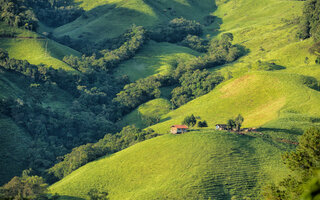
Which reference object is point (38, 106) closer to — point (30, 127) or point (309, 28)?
point (30, 127)

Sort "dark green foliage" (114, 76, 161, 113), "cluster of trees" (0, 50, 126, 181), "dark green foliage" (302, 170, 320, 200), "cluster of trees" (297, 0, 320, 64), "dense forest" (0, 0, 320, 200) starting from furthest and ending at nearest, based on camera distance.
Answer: "cluster of trees" (297, 0, 320, 64) < "dark green foliage" (114, 76, 161, 113) < "cluster of trees" (0, 50, 126, 181) < "dense forest" (0, 0, 320, 200) < "dark green foliage" (302, 170, 320, 200)

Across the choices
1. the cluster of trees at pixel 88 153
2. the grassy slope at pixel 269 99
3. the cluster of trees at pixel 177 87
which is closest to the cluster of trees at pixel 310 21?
the grassy slope at pixel 269 99

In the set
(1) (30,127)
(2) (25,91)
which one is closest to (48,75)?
(2) (25,91)

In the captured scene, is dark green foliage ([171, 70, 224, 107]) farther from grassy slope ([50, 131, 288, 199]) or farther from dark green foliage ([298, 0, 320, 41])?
grassy slope ([50, 131, 288, 199])

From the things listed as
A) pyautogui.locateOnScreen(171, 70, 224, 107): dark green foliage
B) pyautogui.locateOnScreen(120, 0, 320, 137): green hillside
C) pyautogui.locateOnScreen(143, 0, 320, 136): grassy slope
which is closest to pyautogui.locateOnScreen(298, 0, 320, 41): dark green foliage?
pyautogui.locateOnScreen(120, 0, 320, 137): green hillside

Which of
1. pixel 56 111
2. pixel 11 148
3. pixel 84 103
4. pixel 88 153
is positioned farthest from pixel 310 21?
pixel 11 148

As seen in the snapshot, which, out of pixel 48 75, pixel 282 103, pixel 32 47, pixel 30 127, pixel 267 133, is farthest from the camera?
pixel 32 47
